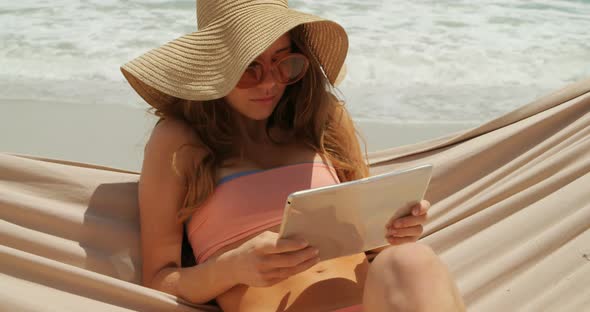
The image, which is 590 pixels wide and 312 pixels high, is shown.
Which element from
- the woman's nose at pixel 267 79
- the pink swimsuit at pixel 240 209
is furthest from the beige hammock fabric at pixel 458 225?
the woman's nose at pixel 267 79

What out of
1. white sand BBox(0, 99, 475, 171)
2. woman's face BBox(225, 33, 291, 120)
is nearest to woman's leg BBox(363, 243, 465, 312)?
woman's face BBox(225, 33, 291, 120)

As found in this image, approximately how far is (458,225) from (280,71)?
728 millimetres

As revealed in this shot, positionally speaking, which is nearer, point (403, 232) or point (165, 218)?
point (403, 232)

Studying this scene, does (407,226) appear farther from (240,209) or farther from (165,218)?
(165,218)

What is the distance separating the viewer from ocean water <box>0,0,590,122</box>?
16.6ft

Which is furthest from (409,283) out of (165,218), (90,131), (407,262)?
(90,131)

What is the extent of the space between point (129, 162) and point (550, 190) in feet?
6.88

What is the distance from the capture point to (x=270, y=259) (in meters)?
1.59

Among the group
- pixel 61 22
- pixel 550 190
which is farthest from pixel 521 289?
pixel 61 22

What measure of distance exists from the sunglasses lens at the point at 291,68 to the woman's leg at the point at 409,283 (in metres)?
0.45

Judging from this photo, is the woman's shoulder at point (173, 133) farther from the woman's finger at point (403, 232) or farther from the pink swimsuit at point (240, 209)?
the woman's finger at point (403, 232)

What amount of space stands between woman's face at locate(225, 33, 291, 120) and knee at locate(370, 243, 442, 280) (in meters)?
0.44

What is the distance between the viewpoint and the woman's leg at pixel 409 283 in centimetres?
155

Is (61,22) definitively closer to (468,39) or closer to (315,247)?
(468,39)
